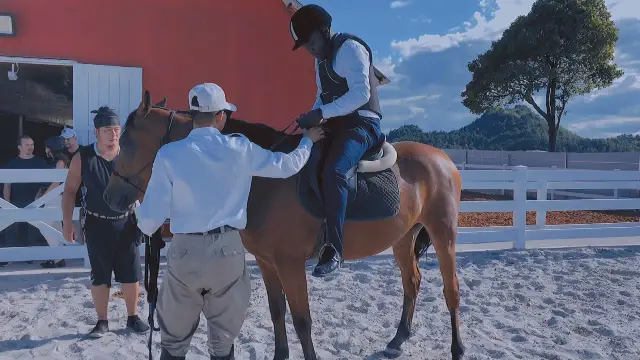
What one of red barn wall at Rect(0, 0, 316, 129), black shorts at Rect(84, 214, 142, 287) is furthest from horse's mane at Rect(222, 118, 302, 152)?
red barn wall at Rect(0, 0, 316, 129)

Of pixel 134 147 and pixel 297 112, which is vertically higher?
pixel 297 112

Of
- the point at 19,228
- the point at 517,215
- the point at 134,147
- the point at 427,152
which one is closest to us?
the point at 134,147

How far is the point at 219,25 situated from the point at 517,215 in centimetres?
598

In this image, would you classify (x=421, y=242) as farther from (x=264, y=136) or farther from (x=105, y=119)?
(x=105, y=119)

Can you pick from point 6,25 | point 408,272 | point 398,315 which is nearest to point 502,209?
point 398,315

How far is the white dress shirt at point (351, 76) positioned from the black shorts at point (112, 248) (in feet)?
7.14

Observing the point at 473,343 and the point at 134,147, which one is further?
the point at 473,343

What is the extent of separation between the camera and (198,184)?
248 centimetres

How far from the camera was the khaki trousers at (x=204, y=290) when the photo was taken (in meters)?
2.56

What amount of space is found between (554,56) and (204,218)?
28.6 metres

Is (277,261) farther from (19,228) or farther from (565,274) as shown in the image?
(19,228)

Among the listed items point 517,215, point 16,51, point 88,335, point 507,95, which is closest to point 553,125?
point 507,95

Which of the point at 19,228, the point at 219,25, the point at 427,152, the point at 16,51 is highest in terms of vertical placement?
the point at 219,25

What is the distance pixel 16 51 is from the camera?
8.29m
